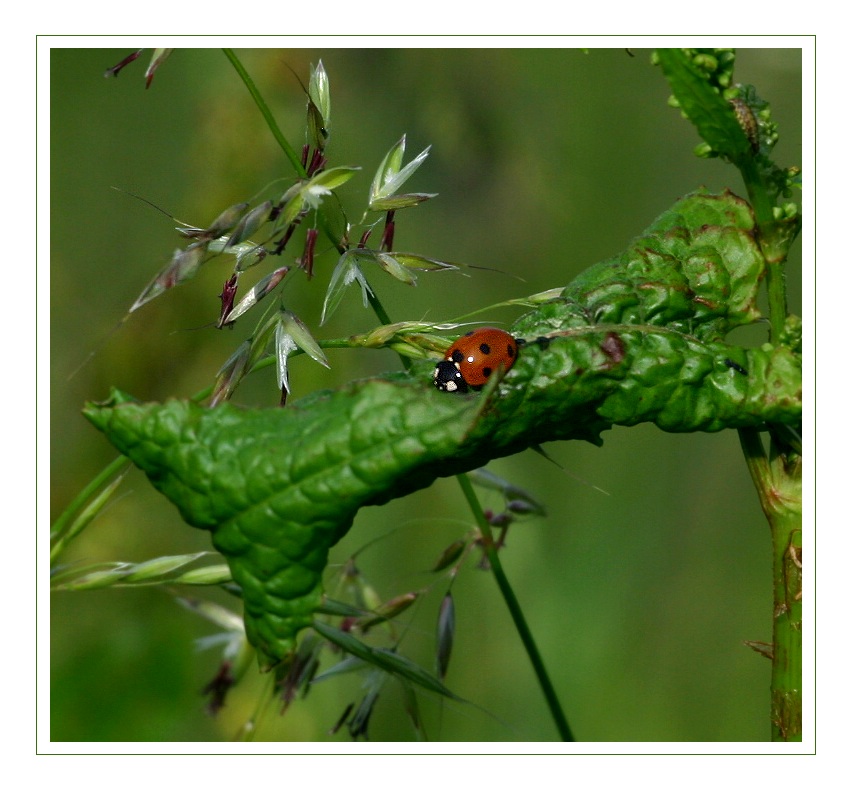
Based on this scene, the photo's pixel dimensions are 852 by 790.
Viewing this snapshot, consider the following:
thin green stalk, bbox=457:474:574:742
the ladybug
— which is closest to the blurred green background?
thin green stalk, bbox=457:474:574:742

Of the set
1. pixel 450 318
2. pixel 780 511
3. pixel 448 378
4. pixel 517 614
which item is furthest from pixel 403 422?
pixel 450 318

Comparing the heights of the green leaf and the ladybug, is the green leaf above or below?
above

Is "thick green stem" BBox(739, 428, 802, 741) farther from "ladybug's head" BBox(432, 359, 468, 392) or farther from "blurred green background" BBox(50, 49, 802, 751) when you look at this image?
"blurred green background" BBox(50, 49, 802, 751)

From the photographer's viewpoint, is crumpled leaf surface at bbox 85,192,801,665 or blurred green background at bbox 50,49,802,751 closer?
crumpled leaf surface at bbox 85,192,801,665

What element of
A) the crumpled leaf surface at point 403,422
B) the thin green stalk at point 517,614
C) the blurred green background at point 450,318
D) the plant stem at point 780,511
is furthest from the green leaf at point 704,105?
the blurred green background at point 450,318
